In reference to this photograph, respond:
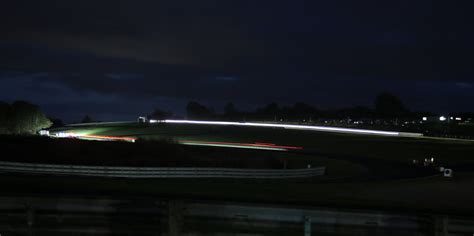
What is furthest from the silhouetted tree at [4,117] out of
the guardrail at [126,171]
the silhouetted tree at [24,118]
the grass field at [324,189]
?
the guardrail at [126,171]

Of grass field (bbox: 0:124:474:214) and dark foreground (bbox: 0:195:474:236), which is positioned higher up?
dark foreground (bbox: 0:195:474:236)

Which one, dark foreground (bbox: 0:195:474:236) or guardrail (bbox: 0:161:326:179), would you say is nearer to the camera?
dark foreground (bbox: 0:195:474:236)

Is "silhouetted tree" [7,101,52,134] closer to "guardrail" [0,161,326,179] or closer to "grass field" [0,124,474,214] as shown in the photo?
"grass field" [0,124,474,214]

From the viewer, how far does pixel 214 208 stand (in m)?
9.24

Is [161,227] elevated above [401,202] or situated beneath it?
elevated above

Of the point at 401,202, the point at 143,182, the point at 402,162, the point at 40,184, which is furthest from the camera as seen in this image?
the point at 402,162

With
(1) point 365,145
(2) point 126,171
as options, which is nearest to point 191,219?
(2) point 126,171

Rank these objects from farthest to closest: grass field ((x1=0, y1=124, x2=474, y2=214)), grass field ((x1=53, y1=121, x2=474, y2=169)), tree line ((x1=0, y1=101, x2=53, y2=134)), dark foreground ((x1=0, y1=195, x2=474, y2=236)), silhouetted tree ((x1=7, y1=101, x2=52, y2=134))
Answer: silhouetted tree ((x1=7, y1=101, x2=52, y2=134)) < tree line ((x1=0, y1=101, x2=53, y2=134)) < grass field ((x1=53, y1=121, x2=474, y2=169)) < grass field ((x1=0, y1=124, x2=474, y2=214)) < dark foreground ((x1=0, y1=195, x2=474, y2=236))

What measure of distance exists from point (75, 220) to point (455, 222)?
637 centimetres

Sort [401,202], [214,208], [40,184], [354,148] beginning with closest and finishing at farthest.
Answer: [214,208]
[401,202]
[40,184]
[354,148]

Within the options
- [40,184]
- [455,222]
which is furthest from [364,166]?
[455,222]

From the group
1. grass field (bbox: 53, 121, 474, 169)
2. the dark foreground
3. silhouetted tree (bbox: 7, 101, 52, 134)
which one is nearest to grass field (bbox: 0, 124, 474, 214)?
grass field (bbox: 53, 121, 474, 169)

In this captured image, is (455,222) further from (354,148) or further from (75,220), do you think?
(354,148)

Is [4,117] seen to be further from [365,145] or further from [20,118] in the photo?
[365,145]
